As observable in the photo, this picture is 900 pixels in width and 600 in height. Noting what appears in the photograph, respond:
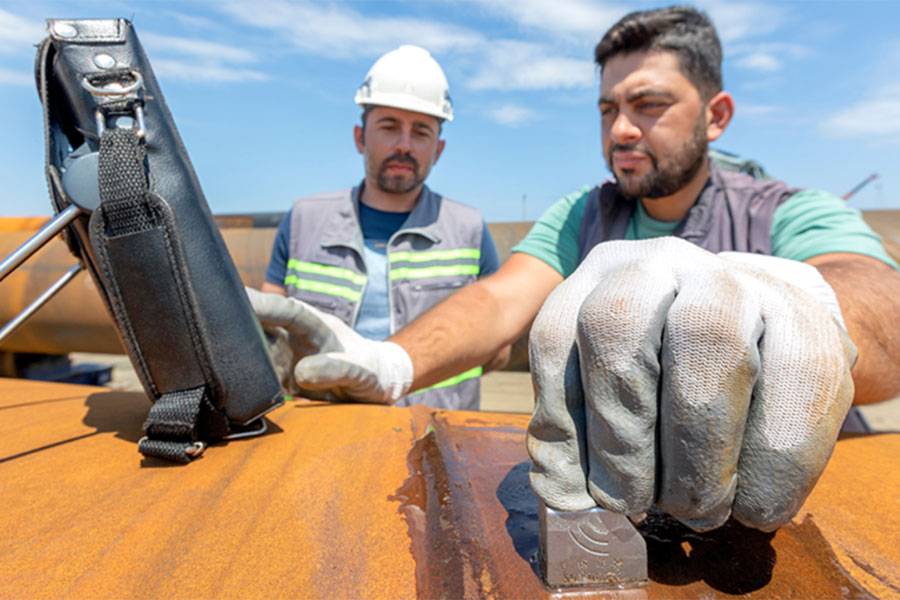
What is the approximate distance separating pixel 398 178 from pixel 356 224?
1.04ft

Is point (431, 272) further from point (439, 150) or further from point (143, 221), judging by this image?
point (143, 221)

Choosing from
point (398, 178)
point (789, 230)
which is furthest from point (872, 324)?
point (398, 178)

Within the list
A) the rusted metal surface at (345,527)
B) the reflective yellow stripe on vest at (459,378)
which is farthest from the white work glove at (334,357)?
the reflective yellow stripe on vest at (459,378)

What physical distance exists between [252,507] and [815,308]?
0.71 metres

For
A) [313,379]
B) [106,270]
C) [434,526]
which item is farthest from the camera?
[313,379]

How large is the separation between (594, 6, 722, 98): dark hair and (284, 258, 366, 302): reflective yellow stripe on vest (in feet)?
4.88

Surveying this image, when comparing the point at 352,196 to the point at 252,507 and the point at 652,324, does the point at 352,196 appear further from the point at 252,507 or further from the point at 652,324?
the point at 652,324

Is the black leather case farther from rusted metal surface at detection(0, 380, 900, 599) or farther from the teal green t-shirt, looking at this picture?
the teal green t-shirt

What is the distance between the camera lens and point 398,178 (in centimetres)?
278

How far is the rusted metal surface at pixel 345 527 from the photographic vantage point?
57 centimetres

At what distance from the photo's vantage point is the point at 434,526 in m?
0.67

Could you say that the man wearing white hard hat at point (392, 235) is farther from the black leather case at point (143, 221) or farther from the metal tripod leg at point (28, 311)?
the black leather case at point (143, 221)

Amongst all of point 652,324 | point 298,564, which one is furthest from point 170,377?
point 652,324

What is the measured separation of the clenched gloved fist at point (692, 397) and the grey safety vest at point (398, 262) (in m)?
2.02
